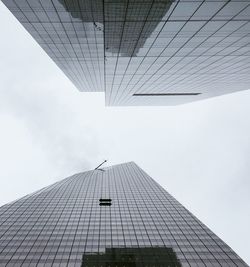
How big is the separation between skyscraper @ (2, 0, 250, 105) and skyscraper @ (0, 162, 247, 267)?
3704cm

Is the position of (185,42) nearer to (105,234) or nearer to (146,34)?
(146,34)

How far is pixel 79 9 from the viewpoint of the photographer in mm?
24578

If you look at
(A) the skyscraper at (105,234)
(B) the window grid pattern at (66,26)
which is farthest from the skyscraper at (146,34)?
(A) the skyscraper at (105,234)

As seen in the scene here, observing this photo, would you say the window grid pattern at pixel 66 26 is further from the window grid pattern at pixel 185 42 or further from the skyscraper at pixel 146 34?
the window grid pattern at pixel 185 42

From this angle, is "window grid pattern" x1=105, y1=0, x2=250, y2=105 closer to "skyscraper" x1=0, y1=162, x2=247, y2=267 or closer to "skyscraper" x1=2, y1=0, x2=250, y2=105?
"skyscraper" x1=2, y1=0, x2=250, y2=105

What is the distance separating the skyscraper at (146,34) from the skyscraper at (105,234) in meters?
37.0

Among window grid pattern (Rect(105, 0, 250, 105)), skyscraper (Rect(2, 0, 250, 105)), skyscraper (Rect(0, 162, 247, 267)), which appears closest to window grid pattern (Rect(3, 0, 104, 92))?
skyscraper (Rect(2, 0, 250, 105))

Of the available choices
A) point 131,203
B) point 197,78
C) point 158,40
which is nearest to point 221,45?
point 158,40

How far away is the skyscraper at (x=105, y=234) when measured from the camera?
56969mm

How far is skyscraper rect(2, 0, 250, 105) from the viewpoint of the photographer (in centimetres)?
2250

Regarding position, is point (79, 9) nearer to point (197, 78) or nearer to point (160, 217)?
point (197, 78)

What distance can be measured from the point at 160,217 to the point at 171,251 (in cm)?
2038

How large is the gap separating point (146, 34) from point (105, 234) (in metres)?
53.3

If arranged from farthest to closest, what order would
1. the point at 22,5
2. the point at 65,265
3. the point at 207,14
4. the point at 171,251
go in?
the point at 171,251
the point at 65,265
the point at 22,5
the point at 207,14
